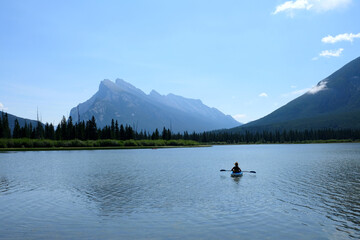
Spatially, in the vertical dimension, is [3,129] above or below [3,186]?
above

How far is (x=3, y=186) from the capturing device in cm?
3266

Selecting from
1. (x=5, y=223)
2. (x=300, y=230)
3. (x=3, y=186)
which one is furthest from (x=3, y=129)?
(x=300, y=230)

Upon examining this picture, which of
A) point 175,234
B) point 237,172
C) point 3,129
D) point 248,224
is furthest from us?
point 3,129

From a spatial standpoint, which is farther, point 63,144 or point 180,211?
point 63,144

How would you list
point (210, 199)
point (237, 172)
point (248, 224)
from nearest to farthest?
point (248, 224) → point (210, 199) → point (237, 172)

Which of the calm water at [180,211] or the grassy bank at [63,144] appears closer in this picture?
the calm water at [180,211]

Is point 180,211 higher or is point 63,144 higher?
point 63,144

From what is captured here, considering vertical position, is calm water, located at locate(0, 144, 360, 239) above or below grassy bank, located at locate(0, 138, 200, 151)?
below

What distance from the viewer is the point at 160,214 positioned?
66.2 ft

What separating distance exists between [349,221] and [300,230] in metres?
3.85

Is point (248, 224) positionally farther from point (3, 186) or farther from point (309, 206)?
point (3, 186)

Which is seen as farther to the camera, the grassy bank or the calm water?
the grassy bank

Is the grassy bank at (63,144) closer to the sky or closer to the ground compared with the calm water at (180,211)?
closer to the sky

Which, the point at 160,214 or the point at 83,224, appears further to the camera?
the point at 160,214
